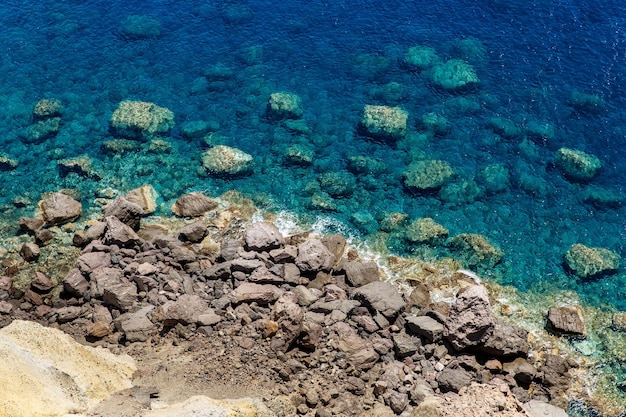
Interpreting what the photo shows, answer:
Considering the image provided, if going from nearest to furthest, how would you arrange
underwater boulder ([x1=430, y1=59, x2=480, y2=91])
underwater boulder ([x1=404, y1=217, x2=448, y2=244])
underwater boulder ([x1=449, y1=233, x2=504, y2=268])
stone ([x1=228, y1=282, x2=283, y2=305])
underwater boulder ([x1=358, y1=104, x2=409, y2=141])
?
stone ([x1=228, y1=282, x2=283, y2=305]) → underwater boulder ([x1=449, y1=233, x2=504, y2=268]) → underwater boulder ([x1=404, y1=217, x2=448, y2=244]) → underwater boulder ([x1=358, y1=104, x2=409, y2=141]) → underwater boulder ([x1=430, y1=59, x2=480, y2=91])

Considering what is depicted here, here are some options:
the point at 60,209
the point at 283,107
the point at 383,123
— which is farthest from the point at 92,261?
the point at 383,123

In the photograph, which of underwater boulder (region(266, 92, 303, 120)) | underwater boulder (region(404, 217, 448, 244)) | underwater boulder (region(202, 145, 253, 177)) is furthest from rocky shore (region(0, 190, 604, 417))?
underwater boulder (region(266, 92, 303, 120))

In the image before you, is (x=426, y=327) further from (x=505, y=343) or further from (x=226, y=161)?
(x=226, y=161)

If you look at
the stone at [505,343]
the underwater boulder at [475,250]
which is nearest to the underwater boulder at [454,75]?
the underwater boulder at [475,250]

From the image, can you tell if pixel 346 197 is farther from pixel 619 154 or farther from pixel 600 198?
pixel 619 154

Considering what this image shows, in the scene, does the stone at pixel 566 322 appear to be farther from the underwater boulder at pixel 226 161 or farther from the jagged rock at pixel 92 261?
the jagged rock at pixel 92 261

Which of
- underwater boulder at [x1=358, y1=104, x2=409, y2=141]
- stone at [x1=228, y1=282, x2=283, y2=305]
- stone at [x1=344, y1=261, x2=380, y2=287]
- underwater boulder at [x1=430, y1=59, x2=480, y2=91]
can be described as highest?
underwater boulder at [x1=430, y1=59, x2=480, y2=91]

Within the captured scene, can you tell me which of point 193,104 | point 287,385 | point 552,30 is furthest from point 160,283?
point 552,30

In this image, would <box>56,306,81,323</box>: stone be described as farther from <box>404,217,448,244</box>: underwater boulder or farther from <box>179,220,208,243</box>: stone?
<box>404,217,448,244</box>: underwater boulder
